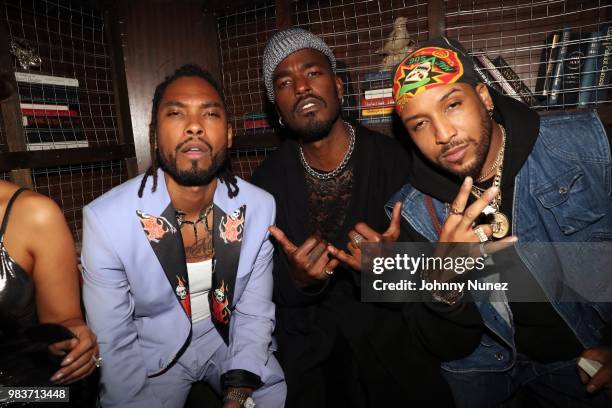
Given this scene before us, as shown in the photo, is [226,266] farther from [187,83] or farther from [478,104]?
[478,104]

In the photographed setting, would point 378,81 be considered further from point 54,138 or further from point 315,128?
point 54,138

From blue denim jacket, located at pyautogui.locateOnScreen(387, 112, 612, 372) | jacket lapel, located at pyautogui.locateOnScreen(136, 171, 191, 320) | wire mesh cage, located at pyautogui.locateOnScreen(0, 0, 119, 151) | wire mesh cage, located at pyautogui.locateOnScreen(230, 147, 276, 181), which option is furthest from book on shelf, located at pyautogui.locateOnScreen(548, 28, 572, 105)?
wire mesh cage, located at pyautogui.locateOnScreen(0, 0, 119, 151)

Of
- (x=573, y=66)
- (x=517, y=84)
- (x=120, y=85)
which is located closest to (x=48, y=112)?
(x=120, y=85)

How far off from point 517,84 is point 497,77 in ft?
0.46

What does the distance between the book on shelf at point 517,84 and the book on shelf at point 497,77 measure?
2 centimetres

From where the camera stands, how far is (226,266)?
5.77 ft

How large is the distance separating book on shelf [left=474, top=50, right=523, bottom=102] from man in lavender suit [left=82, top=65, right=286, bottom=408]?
5.48 feet

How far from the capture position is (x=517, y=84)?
2301 millimetres

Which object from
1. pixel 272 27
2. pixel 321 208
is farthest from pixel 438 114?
pixel 272 27

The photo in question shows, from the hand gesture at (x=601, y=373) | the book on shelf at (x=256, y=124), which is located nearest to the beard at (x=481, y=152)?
the hand gesture at (x=601, y=373)

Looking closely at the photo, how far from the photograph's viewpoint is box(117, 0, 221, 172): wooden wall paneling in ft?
9.04

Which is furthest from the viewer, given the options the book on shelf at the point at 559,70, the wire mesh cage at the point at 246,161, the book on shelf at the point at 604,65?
the wire mesh cage at the point at 246,161

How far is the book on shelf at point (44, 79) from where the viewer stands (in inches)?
94.6

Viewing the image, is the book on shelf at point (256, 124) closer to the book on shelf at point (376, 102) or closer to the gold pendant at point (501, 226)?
the book on shelf at point (376, 102)
